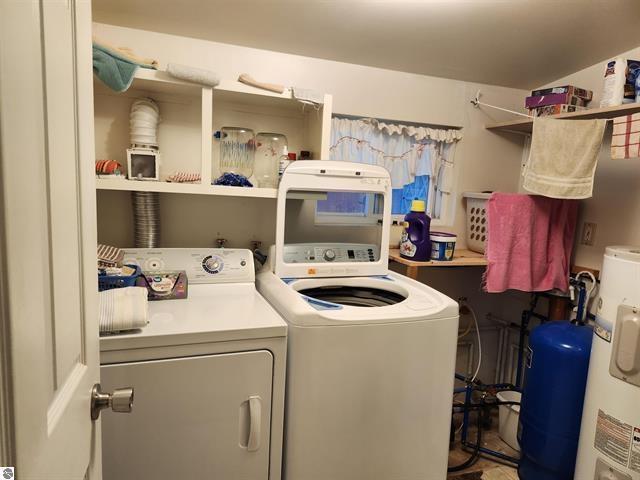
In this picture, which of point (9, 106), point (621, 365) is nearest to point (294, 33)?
point (9, 106)

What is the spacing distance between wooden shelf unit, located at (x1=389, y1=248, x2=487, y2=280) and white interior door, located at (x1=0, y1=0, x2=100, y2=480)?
1.76 metres

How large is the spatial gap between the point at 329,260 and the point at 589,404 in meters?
1.36

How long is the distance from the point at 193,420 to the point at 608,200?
256cm

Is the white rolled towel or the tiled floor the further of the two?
the tiled floor

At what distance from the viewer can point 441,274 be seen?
2859mm

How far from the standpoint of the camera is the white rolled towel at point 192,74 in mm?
1716

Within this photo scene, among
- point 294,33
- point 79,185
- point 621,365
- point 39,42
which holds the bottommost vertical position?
point 621,365

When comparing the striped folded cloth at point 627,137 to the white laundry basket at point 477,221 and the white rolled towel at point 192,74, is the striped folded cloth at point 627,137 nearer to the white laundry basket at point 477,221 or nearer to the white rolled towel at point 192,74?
the white laundry basket at point 477,221

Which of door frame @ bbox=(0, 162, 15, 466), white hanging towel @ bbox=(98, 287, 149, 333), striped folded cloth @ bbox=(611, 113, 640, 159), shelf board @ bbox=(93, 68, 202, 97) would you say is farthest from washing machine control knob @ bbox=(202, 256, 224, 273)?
striped folded cloth @ bbox=(611, 113, 640, 159)

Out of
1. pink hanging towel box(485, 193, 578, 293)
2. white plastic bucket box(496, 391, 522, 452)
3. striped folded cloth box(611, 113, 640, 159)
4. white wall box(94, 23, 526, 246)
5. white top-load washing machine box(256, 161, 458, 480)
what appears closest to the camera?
white top-load washing machine box(256, 161, 458, 480)

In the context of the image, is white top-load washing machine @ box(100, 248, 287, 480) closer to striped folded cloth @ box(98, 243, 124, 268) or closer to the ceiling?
striped folded cloth @ box(98, 243, 124, 268)

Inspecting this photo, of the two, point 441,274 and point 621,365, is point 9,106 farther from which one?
point 441,274

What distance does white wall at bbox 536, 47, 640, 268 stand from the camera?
7.67 feet

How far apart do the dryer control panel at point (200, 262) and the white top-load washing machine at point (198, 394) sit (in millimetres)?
299
